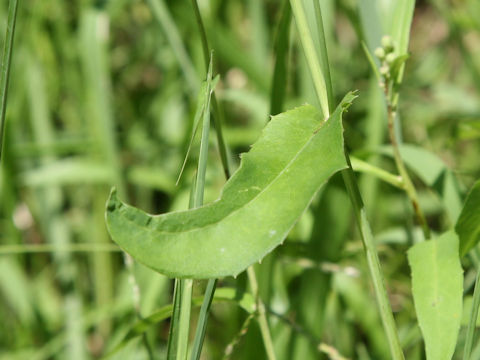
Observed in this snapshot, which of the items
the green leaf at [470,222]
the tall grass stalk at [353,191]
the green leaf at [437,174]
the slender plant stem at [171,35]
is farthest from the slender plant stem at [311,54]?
the slender plant stem at [171,35]

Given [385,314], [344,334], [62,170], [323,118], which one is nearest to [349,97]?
[323,118]

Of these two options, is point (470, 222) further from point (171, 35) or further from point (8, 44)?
point (171, 35)

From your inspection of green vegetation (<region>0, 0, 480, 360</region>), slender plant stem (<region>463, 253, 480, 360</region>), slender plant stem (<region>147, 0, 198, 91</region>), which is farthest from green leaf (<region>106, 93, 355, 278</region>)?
slender plant stem (<region>147, 0, 198, 91</region>)

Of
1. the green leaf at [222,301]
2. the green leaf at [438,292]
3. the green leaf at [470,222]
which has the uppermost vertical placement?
the green leaf at [470,222]

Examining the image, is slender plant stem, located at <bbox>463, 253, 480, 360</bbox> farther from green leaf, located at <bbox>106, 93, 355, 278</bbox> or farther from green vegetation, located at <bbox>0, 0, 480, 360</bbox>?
green leaf, located at <bbox>106, 93, 355, 278</bbox>

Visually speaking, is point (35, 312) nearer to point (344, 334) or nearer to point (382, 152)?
point (344, 334)

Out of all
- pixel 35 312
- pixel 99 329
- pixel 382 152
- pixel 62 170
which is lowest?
pixel 99 329

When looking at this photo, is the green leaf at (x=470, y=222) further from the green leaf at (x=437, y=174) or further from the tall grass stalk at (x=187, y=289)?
the tall grass stalk at (x=187, y=289)
